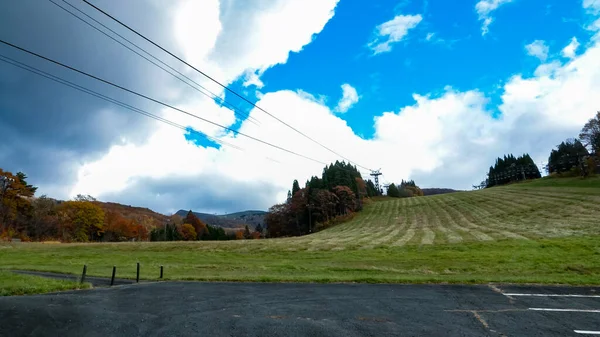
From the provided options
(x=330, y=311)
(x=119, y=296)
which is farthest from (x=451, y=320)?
(x=119, y=296)

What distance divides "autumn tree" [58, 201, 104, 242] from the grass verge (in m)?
81.5

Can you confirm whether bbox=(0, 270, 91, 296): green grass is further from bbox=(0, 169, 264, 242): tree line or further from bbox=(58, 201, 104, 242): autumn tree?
bbox=(58, 201, 104, 242): autumn tree

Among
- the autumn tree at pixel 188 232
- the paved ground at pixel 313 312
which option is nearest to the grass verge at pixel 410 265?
the paved ground at pixel 313 312

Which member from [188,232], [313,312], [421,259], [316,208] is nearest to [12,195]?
[188,232]

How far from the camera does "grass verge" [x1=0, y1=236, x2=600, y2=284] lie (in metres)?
21.4

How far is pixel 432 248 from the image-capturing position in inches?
1469

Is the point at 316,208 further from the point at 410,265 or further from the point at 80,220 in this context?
the point at 410,265

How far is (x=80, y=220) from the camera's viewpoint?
4491 inches

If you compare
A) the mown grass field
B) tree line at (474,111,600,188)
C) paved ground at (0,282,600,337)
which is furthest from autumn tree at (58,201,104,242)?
tree line at (474,111,600,188)

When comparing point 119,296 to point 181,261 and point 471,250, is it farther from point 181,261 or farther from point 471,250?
point 471,250

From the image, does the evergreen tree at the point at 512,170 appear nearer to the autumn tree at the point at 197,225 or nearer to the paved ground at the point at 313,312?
the autumn tree at the point at 197,225

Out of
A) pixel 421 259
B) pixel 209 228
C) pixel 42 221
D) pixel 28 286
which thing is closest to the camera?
pixel 28 286

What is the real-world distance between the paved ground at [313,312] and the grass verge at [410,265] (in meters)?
4.36

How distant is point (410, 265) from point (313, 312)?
704 inches
